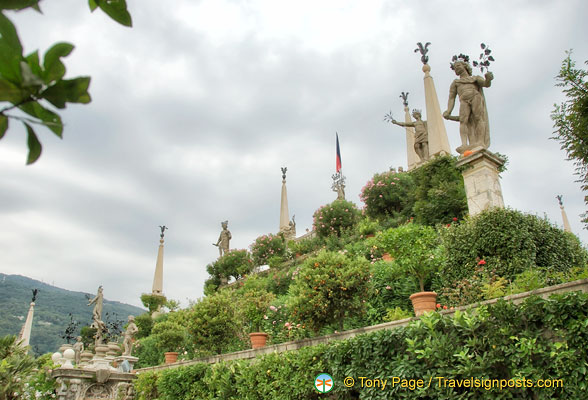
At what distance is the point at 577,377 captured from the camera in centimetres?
337

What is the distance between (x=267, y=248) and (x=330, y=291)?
17.2 metres

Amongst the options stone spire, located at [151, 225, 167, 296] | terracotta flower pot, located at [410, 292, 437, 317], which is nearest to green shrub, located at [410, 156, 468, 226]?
terracotta flower pot, located at [410, 292, 437, 317]

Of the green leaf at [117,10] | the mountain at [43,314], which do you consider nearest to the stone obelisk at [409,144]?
the green leaf at [117,10]

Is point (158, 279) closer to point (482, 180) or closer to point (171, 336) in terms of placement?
point (171, 336)

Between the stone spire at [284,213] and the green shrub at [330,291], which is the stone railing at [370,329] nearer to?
the green shrub at [330,291]

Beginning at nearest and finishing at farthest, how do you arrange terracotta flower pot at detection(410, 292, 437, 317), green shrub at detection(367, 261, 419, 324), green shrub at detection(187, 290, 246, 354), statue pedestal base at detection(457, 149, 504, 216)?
terracotta flower pot at detection(410, 292, 437, 317)
green shrub at detection(367, 261, 419, 324)
statue pedestal base at detection(457, 149, 504, 216)
green shrub at detection(187, 290, 246, 354)

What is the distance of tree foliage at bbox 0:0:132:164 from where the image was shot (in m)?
0.70

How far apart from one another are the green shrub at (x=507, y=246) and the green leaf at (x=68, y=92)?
278 inches

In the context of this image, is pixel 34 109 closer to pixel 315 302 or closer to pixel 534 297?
pixel 534 297

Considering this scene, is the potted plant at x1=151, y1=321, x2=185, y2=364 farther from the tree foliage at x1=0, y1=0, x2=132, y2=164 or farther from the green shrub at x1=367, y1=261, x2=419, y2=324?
the tree foliage at x1=0, y1=0, x2=132, y2=164

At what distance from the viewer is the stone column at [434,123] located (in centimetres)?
1722

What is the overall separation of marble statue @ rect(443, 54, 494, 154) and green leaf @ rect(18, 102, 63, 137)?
10.2m

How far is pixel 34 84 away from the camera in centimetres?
66

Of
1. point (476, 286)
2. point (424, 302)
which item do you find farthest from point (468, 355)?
point (476, 286)
